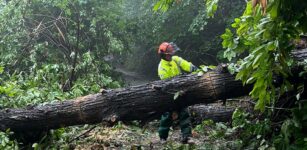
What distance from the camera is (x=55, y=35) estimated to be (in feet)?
35.2

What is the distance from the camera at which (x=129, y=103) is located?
4.69 m

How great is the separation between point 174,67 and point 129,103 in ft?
3.58

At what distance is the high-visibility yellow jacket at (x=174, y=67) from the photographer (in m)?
5.44

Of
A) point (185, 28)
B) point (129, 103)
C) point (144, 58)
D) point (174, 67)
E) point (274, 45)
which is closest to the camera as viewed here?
point (274, 45)

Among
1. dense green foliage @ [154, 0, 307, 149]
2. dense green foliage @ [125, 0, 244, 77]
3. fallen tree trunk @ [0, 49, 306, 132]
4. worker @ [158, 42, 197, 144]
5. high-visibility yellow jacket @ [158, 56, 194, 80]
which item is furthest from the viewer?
dense green foliage @ [125, 0, 244, 77]

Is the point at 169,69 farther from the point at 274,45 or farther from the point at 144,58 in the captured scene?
A: the point at 144,58

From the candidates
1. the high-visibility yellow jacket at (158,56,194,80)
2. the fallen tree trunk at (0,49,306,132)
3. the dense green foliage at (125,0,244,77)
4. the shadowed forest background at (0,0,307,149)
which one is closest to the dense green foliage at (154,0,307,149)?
the shadowed forest background at (0,0,307,149)

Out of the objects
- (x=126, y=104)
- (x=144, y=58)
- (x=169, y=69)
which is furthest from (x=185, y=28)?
(x=126, y=104)

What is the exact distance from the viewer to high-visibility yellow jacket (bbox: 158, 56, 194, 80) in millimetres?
5436

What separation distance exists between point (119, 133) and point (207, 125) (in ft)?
5.11

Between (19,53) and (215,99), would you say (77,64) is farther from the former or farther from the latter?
(215,99)

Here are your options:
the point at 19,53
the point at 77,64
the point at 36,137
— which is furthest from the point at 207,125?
the point at 19,53

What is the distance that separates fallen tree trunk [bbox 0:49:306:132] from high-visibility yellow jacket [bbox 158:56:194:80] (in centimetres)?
86

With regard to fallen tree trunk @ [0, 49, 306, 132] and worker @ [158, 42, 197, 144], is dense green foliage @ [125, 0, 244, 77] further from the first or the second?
fallen tree trunk @ [0, 49, 306, 132]
